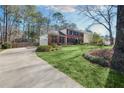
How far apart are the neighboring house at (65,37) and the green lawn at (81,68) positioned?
0.11 m

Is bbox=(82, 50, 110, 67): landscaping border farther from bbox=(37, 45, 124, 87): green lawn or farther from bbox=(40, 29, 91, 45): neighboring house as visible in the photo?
bbox=(40, 29, 91, 45): neighboring house

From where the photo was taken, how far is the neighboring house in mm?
4250

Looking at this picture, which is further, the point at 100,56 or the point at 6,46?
the point at 100,56

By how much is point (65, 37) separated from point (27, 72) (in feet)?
3.12

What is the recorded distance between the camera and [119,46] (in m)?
4.18

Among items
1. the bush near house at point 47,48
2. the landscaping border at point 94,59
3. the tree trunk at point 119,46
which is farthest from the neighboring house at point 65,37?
the tree trunk at point 119,46

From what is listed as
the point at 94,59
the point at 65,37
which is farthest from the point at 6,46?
the point at 94,59

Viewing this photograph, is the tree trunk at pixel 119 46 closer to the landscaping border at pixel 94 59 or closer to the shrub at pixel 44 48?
the landscaping border at pixel 94 59

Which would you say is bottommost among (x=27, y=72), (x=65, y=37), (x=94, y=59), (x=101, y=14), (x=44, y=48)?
(x=27, y=72)

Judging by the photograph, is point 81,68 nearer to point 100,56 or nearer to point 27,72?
point 100,56

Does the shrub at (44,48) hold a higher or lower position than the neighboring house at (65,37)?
lower

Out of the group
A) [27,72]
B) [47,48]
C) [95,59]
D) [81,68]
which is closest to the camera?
[27,72]

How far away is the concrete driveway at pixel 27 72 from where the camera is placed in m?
3.80
